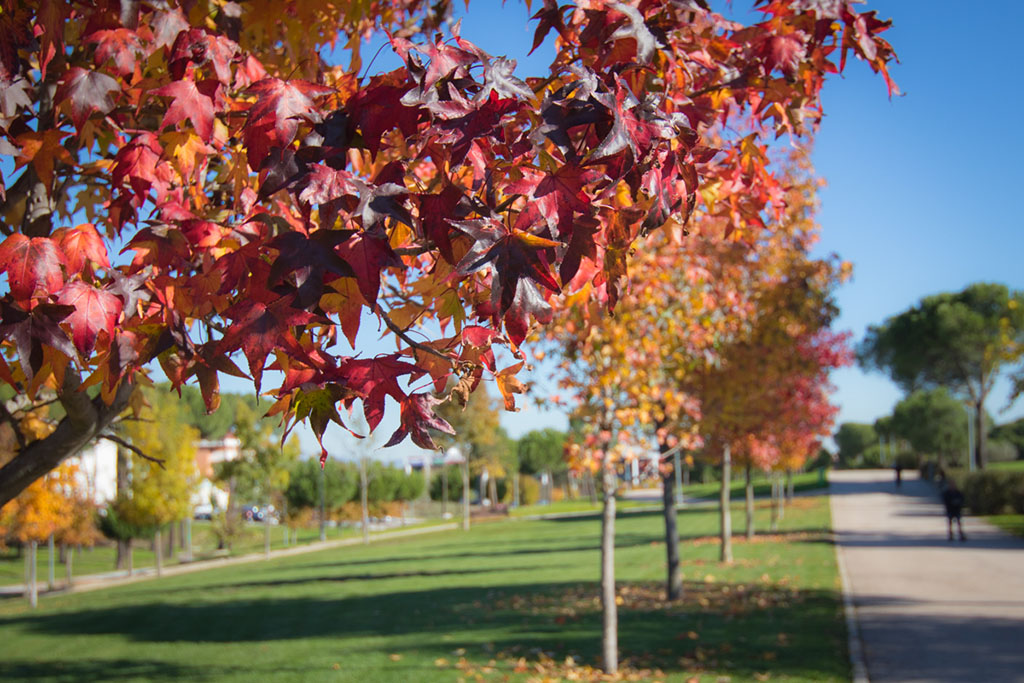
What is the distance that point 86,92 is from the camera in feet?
6.77

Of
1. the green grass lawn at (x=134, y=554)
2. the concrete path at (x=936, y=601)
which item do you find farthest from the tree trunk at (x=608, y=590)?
the green grass lawn at (x=134, y=554)

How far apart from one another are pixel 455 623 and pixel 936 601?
7199mm

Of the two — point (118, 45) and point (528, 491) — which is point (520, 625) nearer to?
point (118, 45)

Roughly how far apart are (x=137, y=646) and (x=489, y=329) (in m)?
13.2

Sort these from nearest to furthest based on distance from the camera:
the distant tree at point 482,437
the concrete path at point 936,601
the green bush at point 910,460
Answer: the concrete path at point 936,601 → the distant tree at point 482,437 → the green bush at point 910,460

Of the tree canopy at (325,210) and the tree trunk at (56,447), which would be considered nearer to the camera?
the tree canopy at (325,210)

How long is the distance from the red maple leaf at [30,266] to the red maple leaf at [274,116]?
20.2 inches

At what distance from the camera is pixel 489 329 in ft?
5.97

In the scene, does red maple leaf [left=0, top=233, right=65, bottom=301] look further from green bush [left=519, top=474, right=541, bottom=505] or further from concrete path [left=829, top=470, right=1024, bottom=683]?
green bush [left=519, top=474, right=541, bottom=505]

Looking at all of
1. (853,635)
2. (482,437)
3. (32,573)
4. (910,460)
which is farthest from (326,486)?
(910,460)

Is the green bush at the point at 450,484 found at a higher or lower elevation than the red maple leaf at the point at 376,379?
lower

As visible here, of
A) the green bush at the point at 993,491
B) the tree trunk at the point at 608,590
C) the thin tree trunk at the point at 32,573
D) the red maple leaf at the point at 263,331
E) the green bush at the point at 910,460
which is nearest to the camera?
the red maple leaf at the point at 263,331

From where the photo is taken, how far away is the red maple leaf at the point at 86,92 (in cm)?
204

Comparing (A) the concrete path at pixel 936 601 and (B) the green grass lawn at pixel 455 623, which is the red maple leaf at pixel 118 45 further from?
(A) the concrete path at pixel 936 601
